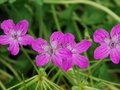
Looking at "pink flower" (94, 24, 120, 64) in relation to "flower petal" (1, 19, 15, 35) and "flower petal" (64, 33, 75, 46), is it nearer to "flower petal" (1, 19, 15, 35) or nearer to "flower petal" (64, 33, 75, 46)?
"flower petal" (64, 33, 75, 46)

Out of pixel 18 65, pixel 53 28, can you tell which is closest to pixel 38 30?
pixel 53 28

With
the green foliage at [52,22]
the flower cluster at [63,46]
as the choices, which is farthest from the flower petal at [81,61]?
the green foliage at [52,22]

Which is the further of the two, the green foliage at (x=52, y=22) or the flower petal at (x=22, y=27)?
the green foliage at (x=52, y=22)

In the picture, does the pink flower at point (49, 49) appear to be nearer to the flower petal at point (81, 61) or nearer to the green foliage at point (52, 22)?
the flower petal at point (81, 61)

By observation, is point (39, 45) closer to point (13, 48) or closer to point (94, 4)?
point (13, 48)

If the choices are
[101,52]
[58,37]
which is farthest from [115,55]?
[58,37]

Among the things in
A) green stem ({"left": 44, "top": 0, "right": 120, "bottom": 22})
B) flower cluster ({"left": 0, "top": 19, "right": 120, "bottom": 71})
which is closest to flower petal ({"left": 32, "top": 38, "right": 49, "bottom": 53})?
flower cluster ({"left": 0, "top": 19, "right": 120, "bottom": 71})

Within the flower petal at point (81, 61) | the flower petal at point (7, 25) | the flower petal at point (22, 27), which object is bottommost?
the flower petal at point (81, 61)
